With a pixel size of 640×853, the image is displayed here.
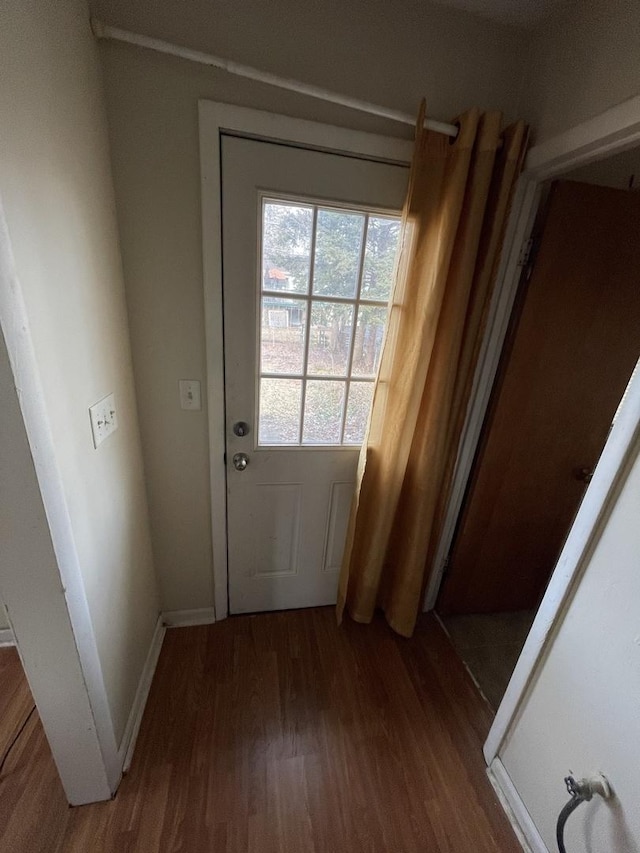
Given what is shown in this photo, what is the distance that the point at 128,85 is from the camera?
0.88 meters

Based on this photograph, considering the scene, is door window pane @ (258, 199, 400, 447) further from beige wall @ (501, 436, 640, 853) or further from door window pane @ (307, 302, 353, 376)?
beige wall @ (501, 436, 640, 853)

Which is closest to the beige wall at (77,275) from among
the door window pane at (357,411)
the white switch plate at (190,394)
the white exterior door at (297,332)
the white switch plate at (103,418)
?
the white switch plate at (103,418)

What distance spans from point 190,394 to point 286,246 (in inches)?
23.7

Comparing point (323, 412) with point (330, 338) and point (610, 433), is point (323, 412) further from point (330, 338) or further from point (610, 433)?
point (610, 433)

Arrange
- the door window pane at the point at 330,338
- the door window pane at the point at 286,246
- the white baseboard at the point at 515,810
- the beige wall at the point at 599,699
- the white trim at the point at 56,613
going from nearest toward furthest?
the white trim at the point at 56,613 → the beige wall at the point at 599,699 → the white baseboard at the point at 515,810 → the door window pane at the point at 286,246 → the door window pane at the point at 330,338

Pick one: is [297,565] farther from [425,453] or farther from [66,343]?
[66,343]

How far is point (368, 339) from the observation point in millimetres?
1223

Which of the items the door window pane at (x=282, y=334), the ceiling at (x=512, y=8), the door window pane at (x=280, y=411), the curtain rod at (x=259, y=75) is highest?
the ceiling at (x=512, y=8)

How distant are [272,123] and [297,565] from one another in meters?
1.64

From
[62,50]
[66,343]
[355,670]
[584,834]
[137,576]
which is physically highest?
[62,50]

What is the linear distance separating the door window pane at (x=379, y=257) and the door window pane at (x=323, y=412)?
35cm

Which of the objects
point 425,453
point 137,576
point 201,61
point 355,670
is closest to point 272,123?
point 201,61

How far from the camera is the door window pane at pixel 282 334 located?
113 centimetres

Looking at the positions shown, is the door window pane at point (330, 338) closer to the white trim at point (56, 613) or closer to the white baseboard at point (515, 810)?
the white trim at point (56, 613)
